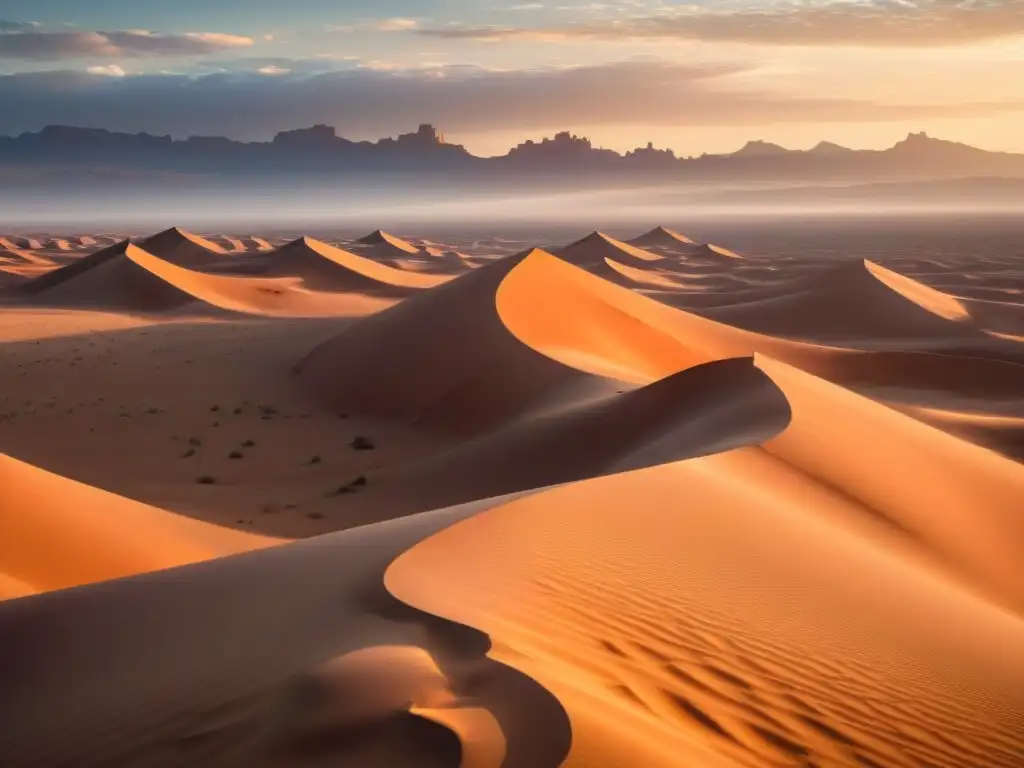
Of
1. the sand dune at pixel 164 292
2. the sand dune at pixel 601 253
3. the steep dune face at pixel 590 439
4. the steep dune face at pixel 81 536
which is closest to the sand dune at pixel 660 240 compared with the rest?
the sand dune at pixel 601 253

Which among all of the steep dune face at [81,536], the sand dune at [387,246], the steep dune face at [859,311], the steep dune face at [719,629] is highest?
the steep dune face at [719,629]

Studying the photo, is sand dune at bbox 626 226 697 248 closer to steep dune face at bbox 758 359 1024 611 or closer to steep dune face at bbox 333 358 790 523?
steep dune face at bbox 333 358 790 523

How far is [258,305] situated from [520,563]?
3327cm

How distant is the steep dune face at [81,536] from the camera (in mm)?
8008

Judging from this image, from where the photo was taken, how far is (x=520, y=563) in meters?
5.83

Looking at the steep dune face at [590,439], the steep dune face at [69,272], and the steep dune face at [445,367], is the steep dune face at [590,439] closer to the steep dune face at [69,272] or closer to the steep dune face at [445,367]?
the steep dune face at [445,367]

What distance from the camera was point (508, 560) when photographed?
587cm

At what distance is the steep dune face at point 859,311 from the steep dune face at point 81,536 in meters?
25.3

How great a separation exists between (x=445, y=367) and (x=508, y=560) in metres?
13.2

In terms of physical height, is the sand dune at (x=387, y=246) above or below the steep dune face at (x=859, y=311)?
below

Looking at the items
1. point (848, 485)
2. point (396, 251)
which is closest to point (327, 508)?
point (848, 485)

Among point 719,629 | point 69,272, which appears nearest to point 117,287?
point 69,272

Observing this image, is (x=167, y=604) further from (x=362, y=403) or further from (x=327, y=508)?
(x=362, y=403)

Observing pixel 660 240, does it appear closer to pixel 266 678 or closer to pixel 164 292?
pixel 164 292
